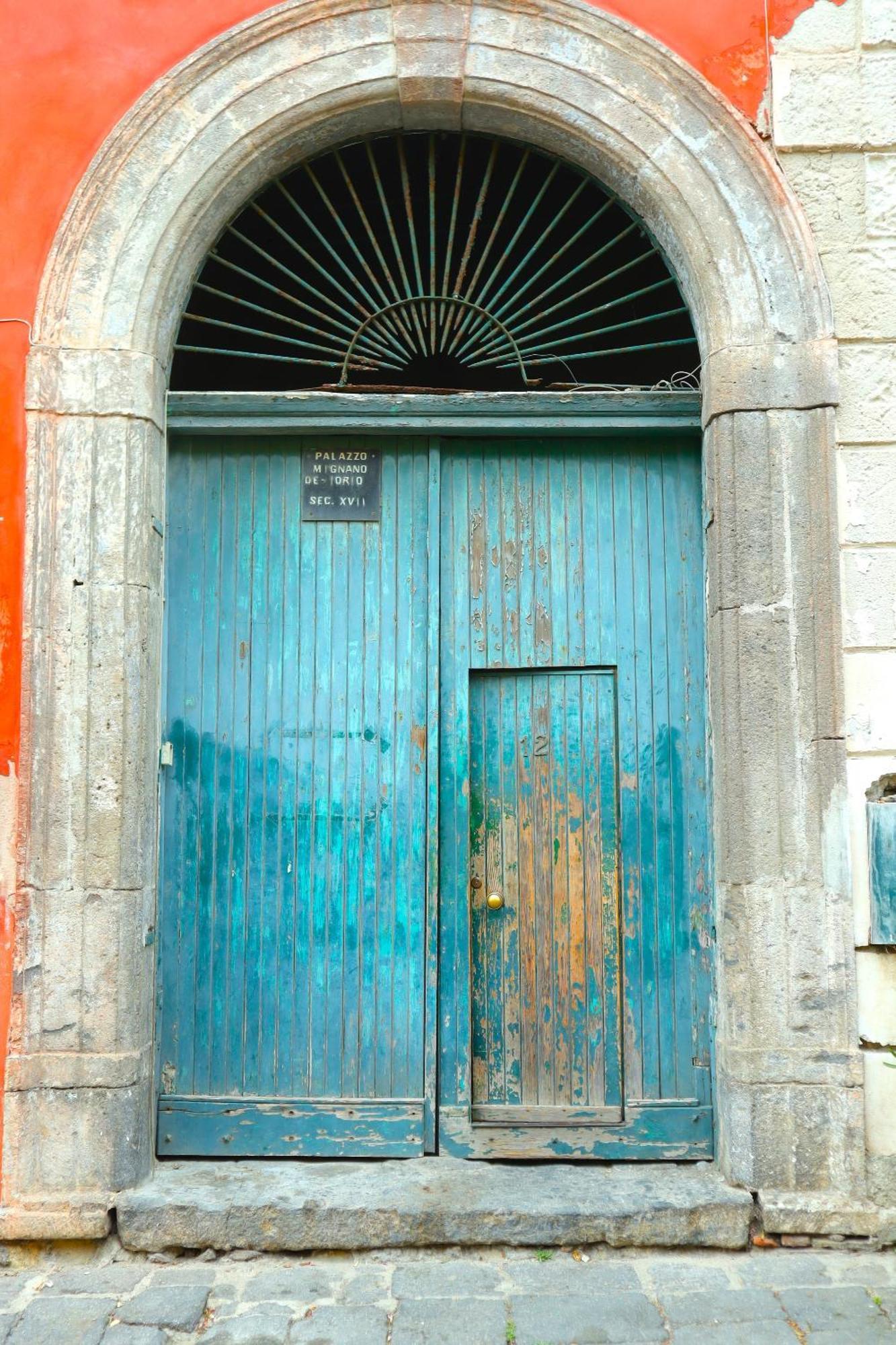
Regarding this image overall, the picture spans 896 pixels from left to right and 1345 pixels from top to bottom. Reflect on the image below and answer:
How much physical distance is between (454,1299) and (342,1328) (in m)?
0.36

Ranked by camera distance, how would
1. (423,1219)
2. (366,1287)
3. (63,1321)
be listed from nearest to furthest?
(63,1321) → (366,1287) → (423,1219)

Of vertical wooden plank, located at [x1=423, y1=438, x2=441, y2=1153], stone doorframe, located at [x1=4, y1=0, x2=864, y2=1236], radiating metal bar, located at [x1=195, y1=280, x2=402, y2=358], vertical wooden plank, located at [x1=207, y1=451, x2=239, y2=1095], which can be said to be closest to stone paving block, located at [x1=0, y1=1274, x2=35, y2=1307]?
stone doorframe, located at [x1=4, y1=0, x2=864, y2=1236]

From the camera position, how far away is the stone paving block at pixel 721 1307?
318 centimetres

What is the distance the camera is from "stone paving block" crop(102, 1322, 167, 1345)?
3.08 metres

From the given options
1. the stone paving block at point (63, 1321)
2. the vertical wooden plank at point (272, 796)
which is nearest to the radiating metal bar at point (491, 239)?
the vertical wooden plank at point (272, 796)

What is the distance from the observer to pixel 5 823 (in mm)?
3775

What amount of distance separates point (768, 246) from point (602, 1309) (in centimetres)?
362

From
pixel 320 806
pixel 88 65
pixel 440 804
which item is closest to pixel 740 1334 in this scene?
pixel 440 804

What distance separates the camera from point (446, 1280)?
3.41 metres

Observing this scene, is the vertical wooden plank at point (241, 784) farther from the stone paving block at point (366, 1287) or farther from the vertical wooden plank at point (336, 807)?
the stone paving block at point (366, 1287)

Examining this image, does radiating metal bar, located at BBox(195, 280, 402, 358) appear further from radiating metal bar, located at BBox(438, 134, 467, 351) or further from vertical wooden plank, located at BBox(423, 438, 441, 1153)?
vertical wooden plank, located at BBox(423, 438, 441, 1153)

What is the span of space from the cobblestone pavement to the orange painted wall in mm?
3352

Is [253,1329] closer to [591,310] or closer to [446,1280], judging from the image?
[446,1280]

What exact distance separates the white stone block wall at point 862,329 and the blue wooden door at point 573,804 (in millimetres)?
588
